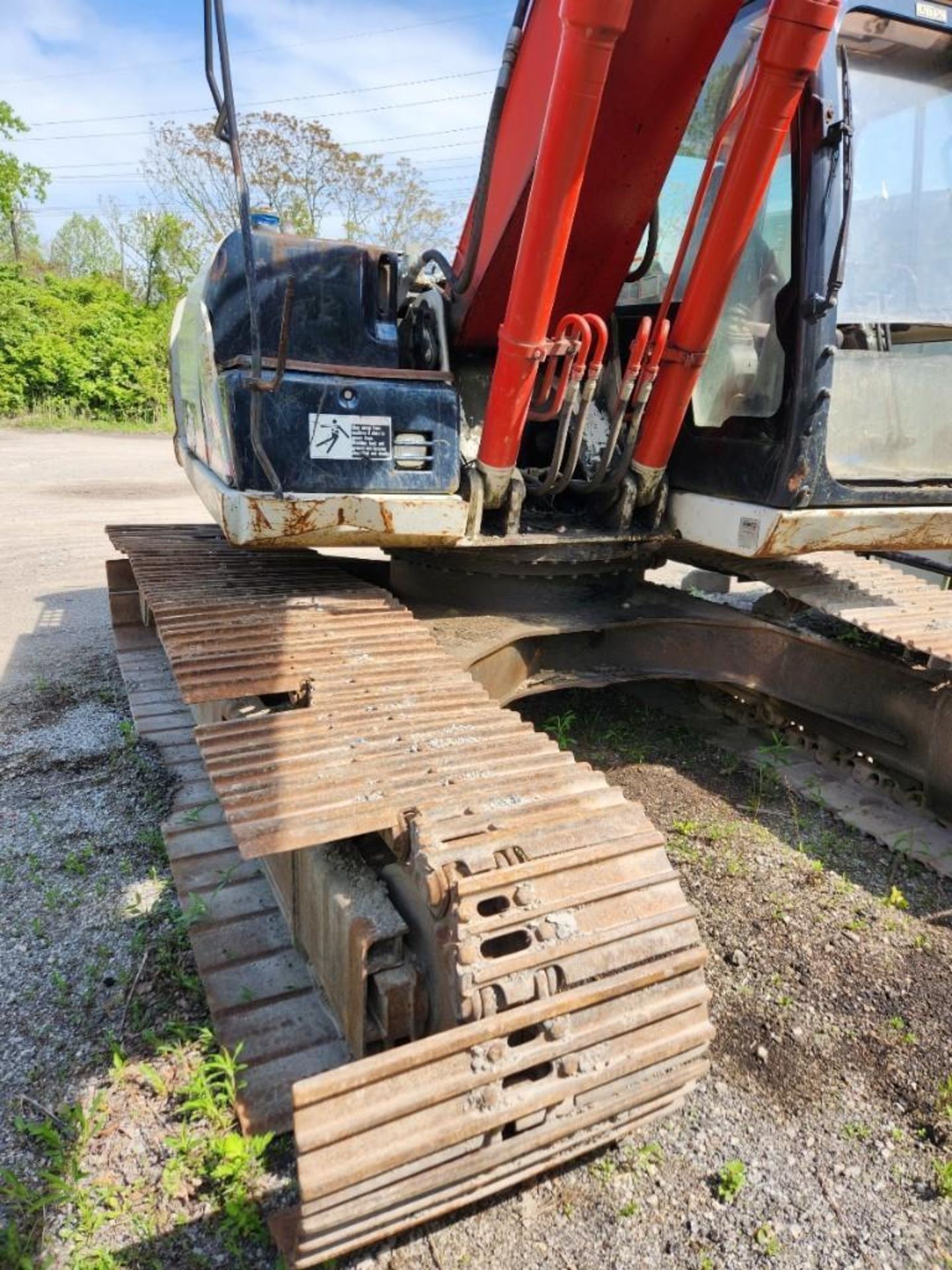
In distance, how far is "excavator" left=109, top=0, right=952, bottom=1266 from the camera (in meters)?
1.70

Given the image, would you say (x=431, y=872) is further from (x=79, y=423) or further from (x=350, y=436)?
(x=79, y=423)

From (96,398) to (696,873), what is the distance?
19218 millimetres

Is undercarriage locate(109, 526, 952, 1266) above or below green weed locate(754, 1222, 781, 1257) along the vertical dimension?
above

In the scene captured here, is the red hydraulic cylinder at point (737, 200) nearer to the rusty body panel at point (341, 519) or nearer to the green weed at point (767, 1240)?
the rusty body panel at point (341, 519)

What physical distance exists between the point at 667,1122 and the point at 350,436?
2.06m

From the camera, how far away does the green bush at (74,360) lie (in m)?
18.7

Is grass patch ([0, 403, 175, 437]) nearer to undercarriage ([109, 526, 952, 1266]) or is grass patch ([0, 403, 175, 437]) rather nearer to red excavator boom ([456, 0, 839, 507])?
undercarriage ([109, 526, 952, 1266])

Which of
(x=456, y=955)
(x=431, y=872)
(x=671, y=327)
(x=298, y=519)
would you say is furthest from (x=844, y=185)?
(x=456, y=955)

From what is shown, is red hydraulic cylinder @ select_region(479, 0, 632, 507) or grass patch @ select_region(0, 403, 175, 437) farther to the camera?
grass patch @ select_region(0, 403, 175, 437)

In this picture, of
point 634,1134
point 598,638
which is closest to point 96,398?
point 598,638

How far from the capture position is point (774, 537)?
2951 millimetres

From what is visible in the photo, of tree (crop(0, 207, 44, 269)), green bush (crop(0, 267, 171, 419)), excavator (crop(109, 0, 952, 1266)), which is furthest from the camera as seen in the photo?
tree (crop(0, 207, 44, 269))

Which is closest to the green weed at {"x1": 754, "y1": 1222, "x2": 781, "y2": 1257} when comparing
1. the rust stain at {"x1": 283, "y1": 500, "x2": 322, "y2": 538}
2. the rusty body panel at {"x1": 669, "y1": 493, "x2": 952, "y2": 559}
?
the rusty body panel at {"x1": 669, "y1": 493, "x2": 952, "y2": 559}

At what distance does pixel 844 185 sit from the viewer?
273 cm
